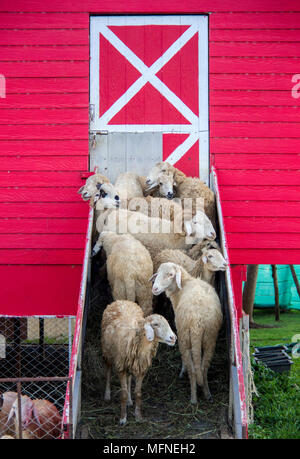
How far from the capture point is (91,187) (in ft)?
29.9

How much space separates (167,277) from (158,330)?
3.23ft

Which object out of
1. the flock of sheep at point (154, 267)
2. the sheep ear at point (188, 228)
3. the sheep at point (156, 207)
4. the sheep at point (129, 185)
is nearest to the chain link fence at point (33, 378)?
the flock of sheep at point (154, 267)

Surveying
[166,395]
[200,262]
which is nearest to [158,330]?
[166,395]

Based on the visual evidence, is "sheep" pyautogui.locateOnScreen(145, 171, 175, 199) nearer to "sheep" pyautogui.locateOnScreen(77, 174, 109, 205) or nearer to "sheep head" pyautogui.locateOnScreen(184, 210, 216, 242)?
"sheep" pyautogui.locateOnScreen(77, 174, 109, 205)

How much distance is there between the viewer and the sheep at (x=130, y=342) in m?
6.53

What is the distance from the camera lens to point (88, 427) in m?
6.43

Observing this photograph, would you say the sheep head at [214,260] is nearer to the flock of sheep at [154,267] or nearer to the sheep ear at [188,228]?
the flock of sheep at [154,267]

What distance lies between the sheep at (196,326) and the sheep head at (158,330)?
53cm

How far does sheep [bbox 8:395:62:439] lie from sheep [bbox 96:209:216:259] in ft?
8.69

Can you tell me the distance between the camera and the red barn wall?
388 inches

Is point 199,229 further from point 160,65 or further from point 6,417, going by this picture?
point 6,417

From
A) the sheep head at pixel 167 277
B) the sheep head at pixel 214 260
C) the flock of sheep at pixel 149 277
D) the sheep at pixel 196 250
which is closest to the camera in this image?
the flock of sheep at pixel 149 277

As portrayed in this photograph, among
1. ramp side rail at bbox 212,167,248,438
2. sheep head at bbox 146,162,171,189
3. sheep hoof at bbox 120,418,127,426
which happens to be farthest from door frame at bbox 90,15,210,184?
sheep hoof at bbox 120,418,127,426
